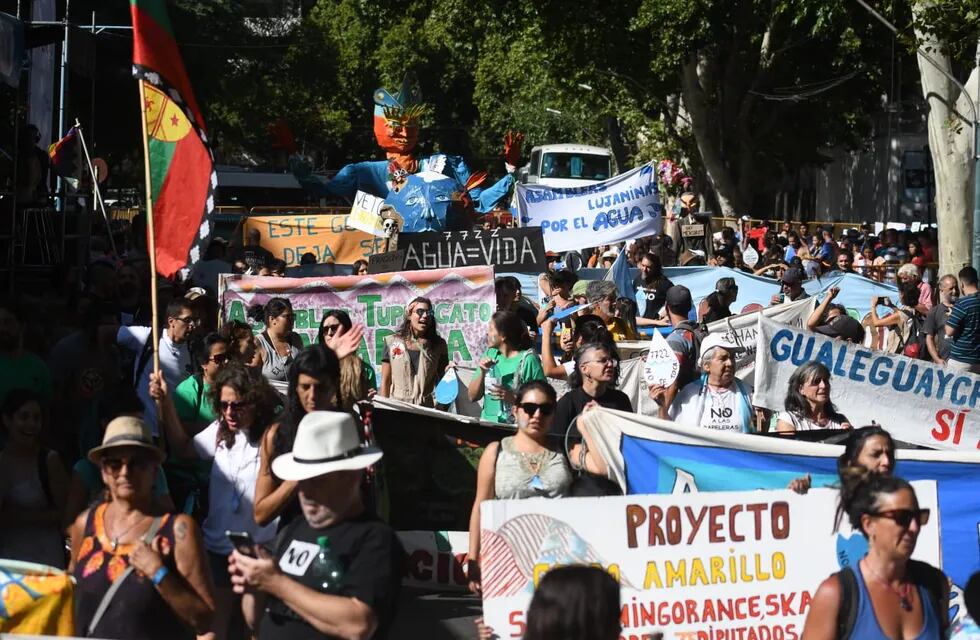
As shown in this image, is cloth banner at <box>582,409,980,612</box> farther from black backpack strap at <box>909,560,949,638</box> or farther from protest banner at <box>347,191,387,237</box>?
protest banner at <box>347,191,387,237</box>

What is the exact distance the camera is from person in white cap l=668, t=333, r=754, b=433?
7957 mm

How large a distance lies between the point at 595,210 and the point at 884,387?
7.53 metres

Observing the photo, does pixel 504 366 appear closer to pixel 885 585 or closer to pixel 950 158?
pixel 885 585

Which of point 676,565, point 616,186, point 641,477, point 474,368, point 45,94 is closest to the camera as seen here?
point 676,565

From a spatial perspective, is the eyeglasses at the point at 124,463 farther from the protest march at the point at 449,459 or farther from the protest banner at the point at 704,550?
the protest banner at the point at 704,550

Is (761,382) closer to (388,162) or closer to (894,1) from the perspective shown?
(388,162)

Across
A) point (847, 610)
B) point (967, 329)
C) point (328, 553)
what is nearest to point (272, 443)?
point (328, 553)

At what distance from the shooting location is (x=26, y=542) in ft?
20.1

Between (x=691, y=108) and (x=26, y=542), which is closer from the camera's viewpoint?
(x=26, y=542)

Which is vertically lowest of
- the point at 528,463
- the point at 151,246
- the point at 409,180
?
the point at 528,463

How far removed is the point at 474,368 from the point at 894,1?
17.8 metres

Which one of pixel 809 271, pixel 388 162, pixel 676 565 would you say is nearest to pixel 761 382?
pixel 676 565

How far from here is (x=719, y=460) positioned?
6.81 metres

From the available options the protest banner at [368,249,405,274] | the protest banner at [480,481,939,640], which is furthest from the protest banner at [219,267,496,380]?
the protest banner at [480,481,939,640]
